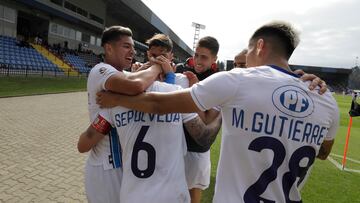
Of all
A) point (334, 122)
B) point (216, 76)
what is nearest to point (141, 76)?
point (216, 76)

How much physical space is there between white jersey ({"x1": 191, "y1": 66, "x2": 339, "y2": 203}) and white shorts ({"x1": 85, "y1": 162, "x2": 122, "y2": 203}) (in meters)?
0.88

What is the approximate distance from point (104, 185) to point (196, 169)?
50.9 inches

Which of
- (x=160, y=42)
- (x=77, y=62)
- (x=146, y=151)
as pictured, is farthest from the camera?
(x=77, y=62)

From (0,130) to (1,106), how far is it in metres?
4.18

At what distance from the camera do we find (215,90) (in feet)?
5.76

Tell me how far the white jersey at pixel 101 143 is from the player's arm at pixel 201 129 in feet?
1.82

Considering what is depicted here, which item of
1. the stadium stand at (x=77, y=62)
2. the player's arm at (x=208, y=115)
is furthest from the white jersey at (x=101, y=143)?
the stadium stand at (x=77, y=62)

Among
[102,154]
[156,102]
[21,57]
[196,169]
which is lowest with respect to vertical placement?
[196,169]

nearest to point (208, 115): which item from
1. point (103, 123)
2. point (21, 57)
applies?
point (103, 123)

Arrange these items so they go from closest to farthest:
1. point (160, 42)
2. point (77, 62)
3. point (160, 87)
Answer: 1. point (160, 87)
2. point (160, 42)
3. point (77, 62)

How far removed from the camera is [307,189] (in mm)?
5863

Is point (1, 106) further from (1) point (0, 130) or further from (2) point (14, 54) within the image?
(2) point (14, 54)

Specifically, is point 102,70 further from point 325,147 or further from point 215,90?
point 325,147

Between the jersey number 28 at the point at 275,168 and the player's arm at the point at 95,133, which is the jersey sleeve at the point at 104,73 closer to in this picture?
the player's arm at the point at 95,133
